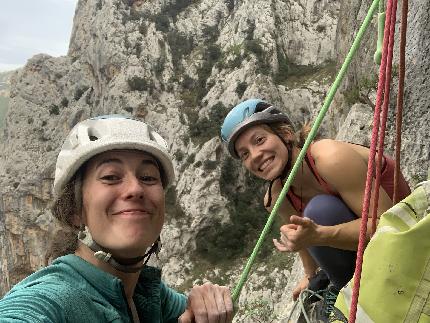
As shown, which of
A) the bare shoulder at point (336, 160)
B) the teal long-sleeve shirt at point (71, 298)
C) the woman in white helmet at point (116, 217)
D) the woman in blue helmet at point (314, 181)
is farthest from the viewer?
the bare shoulder at point (336, 160)

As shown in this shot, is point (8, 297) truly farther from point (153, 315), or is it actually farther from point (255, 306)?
point (255, 306)

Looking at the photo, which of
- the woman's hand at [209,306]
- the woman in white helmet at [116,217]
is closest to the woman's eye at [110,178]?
the woman in white helmet at [116,217]

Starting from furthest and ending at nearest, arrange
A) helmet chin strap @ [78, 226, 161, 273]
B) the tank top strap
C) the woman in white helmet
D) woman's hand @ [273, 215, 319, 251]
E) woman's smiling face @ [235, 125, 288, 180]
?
1. woman's smiling face @ [235, 125, 288, 180]
2. the tank top strap
3. woman's hand @ [273, 215, 319, 251]
4. helmet chin strap @ [78, 226, 161, 273]
5. the woman in white helmet

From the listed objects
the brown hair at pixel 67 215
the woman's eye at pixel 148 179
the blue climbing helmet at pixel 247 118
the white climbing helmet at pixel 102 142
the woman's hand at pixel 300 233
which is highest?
the blue climbing helmet at pixel 247 118

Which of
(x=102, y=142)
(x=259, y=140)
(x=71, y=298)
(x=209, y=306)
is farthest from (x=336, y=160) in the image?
(x=71, y=298)

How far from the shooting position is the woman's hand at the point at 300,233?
2.51m

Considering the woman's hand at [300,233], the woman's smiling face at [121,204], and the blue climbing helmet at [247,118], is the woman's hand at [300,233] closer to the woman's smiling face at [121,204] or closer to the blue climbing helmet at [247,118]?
the woman's smiling face at [121,204]

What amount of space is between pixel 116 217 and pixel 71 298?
51 cm

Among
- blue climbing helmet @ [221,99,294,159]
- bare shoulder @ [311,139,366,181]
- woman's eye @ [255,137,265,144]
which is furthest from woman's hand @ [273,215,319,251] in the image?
blue climbing helmet @ [221,99,294,159]

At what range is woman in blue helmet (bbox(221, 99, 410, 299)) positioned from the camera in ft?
8.70

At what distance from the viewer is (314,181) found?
3264 millimetres

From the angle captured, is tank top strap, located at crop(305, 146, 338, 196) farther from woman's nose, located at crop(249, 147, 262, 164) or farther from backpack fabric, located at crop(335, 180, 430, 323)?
backpack fabric, located at crop(335, 180, 430, 323)

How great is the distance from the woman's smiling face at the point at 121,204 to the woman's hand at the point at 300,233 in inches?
35.4

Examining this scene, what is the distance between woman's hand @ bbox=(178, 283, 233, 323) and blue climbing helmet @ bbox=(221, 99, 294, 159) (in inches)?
64.9
